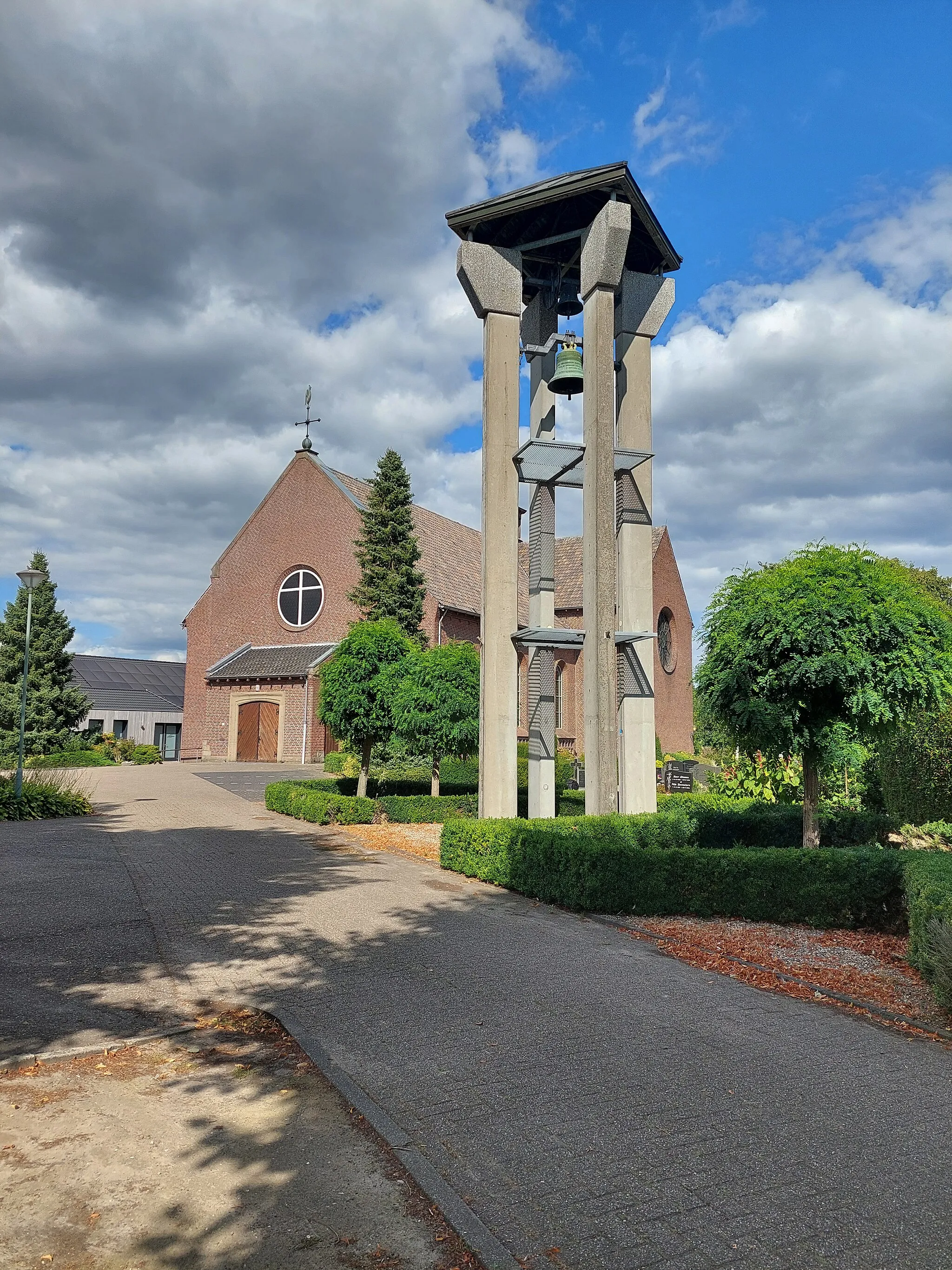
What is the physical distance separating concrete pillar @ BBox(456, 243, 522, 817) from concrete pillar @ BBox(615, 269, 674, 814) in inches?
65.0

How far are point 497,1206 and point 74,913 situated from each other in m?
6.84

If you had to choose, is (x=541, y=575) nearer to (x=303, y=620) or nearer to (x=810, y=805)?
(x=810, y=805)

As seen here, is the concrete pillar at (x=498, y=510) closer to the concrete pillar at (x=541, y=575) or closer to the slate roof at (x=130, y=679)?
the concrete pillar at (x=541, y=575)

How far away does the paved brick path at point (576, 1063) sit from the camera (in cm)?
328

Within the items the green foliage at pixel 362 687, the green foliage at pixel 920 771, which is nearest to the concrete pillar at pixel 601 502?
the green foliage at pixel 920 771

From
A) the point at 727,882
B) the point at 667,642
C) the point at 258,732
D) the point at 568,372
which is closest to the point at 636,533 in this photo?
the point at 568,372

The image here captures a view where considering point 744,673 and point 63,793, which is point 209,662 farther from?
point 744,673

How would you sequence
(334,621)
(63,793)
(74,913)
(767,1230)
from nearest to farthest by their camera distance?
(767,1230) < (74,913) < (63,793) < (334,621)

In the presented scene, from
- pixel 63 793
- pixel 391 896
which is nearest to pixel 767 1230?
pixel 391 896

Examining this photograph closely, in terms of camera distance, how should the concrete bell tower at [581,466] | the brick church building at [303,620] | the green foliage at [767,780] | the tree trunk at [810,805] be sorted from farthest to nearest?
the brick church building at [303,620] < the green foliage at [767,780] < the concrete bell tower at [581,466] < the tree trunk at [810,805]

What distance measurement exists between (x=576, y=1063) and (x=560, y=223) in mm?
11673

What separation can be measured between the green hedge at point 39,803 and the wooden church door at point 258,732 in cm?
1563

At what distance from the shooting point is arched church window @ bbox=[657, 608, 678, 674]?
125 ft

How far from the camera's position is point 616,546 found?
12.9 meters
